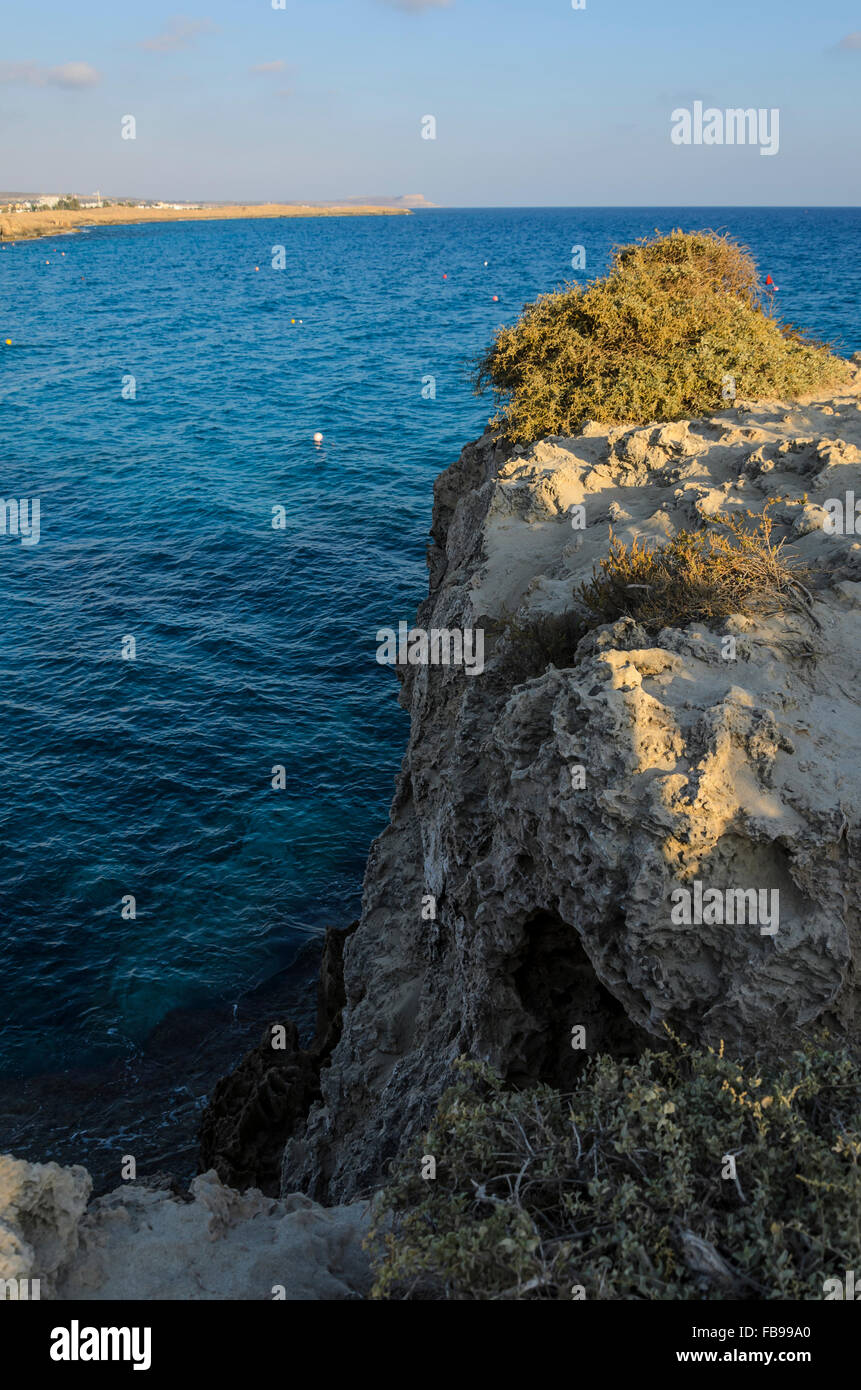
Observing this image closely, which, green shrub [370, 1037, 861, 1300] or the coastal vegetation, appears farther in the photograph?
the coastal vegetation

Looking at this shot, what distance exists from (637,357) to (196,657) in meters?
16.0

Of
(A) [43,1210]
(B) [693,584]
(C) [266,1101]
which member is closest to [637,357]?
(B) [693,584]

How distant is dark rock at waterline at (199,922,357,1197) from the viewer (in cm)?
1437

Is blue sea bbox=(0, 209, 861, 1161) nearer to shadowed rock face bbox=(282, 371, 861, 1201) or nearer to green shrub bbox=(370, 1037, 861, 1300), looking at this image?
shadowed rock face bbox=(282, 371, 861, 1201)

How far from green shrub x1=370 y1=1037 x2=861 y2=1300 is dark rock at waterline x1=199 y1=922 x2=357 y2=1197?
28.0 ft

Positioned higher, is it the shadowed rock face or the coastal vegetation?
the coastal vegetation

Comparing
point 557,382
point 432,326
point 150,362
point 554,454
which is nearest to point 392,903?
point 554,454

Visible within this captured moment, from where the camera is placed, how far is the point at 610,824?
8.02 m

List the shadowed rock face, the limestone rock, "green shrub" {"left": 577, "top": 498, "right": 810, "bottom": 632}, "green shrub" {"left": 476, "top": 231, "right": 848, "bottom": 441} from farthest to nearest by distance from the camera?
1. "green shrub" {"left": 476, "top": 231, "right": 848, "bottom": 441}
2. "green shrub" {"left": 577, "top": 498, "right": 810, "bottom": 632}
3. the shadowed rock face
4. the limestone rock

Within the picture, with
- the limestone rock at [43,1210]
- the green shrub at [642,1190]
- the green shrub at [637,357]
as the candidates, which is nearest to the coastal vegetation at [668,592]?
the green shrub at [642,1190]

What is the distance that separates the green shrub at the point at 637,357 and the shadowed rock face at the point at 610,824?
3.40 metres

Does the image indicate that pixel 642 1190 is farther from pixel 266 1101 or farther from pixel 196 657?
pixel 196 657

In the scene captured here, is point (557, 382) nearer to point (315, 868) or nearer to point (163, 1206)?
point (315, 868)

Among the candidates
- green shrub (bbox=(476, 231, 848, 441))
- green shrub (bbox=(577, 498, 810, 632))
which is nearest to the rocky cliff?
green shrub (bbox=(577, 498, 810, 632))
